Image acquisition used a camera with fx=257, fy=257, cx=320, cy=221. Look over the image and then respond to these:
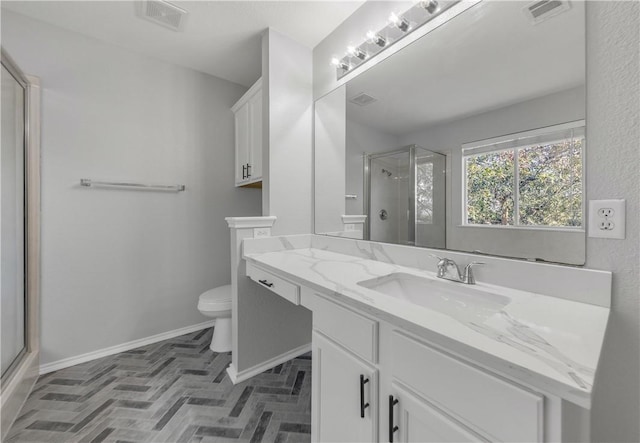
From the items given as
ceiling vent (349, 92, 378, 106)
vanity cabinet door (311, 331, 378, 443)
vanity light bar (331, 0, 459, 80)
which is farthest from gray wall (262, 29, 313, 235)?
vanity cabinet door (311, 331, 378, 443)

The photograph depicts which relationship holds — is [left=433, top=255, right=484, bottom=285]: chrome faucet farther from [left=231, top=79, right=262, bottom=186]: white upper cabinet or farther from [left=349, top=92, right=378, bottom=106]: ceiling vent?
[left=231, top=79, right=262, bottom=186]: white upper cabinet

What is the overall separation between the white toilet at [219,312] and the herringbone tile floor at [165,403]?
10 centimetres

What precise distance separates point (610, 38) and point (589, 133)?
286 millimetres

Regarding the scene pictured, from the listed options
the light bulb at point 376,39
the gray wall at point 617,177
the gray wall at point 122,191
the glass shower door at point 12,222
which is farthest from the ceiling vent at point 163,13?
the gray wall at point 617,177

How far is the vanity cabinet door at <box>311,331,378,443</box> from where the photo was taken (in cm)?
84

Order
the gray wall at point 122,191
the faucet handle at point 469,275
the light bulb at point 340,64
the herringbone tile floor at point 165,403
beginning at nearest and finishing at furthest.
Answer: the faucet handle at point 469,275 < the herringbone tile floor at point 165,403 < the light bulb at point 340,64 < the gray wall at point 122,191

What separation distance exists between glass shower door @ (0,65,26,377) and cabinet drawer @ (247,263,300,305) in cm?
138

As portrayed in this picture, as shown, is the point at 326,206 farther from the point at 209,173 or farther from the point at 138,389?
the point at 138,389

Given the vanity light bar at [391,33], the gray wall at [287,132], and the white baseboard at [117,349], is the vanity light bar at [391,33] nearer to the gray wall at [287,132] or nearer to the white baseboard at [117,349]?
the gray wall at [287,132]

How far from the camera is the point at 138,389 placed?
1.63m

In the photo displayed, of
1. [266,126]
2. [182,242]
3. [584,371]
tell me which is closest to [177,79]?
[266,126]

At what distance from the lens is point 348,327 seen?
91 centimetres

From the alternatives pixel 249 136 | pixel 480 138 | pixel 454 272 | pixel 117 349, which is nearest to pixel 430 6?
pixel 480 138

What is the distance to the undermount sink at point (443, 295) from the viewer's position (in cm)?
90
